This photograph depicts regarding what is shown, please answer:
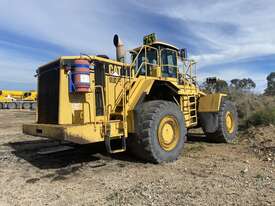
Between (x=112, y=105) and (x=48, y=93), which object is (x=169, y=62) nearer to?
(x=112, y=105)

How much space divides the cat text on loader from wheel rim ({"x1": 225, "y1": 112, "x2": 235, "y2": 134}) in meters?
3.13

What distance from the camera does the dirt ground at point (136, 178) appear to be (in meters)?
4.95

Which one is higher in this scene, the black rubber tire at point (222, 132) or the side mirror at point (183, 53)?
the side mirror at point (183, 53)

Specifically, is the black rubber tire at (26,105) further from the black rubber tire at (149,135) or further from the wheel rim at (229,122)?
the black rubber tire at (149,135)

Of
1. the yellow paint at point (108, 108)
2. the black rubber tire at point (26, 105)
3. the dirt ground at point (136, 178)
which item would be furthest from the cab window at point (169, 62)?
the black rubber tire at point (26, 105)

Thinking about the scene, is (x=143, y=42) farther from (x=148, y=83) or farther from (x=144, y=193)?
(x=144, y=193)

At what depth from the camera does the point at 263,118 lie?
41.5ft

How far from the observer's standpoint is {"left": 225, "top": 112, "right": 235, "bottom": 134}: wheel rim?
35.7ft

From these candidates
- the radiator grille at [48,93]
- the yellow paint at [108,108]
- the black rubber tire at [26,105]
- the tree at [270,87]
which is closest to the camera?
the yellow paint at [108,108]

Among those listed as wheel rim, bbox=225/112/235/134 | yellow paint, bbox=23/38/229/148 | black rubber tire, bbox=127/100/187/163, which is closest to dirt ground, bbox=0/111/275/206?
black rubber tire, bbox=127/100/187/163

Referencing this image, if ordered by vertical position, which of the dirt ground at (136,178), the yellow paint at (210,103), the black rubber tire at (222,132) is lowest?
the dirt ground at (136,178)

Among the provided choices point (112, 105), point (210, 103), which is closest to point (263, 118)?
point (210, 103)

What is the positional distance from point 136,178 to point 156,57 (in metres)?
3.74

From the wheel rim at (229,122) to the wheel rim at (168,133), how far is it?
143 inches
